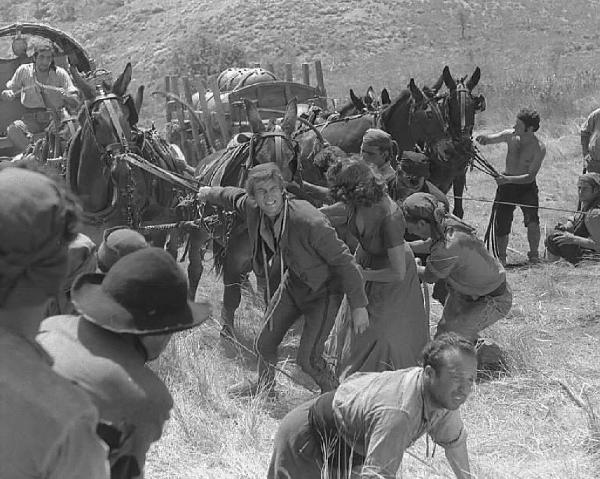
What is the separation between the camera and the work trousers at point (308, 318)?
579 cm

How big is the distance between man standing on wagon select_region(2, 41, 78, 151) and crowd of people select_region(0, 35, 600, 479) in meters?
1.38

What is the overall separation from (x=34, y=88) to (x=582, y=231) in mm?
6000

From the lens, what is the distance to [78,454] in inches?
83.7

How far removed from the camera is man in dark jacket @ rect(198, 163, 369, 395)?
17.7ft

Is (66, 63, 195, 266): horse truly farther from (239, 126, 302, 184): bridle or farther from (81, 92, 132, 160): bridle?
(239, 126, 302, 184): bridle

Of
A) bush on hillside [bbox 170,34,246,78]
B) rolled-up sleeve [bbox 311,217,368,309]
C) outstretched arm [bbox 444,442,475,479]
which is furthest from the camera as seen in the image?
bush on hillside [bbox 170,34,246,78]

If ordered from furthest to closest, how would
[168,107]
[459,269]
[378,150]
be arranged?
[168,107], [378,150], [459,269]

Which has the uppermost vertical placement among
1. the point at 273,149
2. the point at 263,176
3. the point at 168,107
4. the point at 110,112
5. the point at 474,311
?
the point at 263,176

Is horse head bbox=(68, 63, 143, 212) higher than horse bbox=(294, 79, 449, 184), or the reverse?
horse head bbox=(68, 63, 143, 212)

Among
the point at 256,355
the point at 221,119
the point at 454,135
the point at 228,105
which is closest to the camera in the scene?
the point at 256,355

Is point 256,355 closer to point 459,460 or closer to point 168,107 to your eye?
point 459,460

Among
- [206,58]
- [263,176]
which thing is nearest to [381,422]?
[263,176]

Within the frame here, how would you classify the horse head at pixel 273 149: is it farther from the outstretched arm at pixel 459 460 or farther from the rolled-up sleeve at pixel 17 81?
the rolled-up sleeve at pixel 17 81

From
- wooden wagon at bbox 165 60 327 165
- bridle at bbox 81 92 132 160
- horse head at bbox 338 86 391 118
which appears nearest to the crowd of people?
bridle at bbox 81 92 132 160
